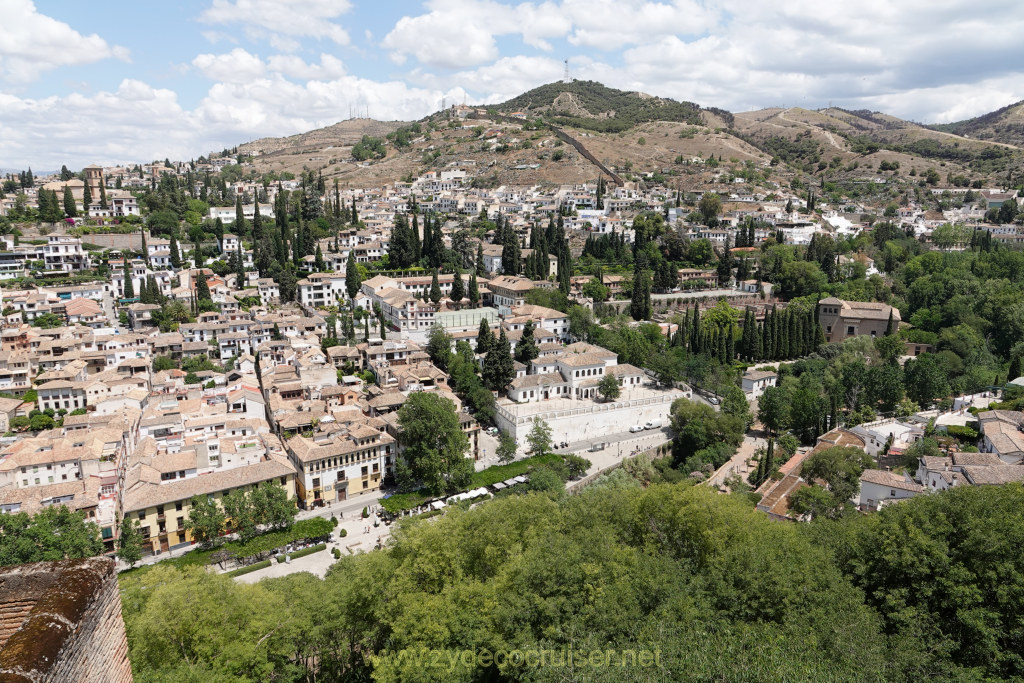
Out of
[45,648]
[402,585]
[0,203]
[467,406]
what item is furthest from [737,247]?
[0,203]

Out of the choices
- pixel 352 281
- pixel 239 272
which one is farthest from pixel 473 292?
pixel 239 272

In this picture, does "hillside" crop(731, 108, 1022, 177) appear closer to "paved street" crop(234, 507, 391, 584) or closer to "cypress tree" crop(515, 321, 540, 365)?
"cypress tree" crop(515, 321, 540, 365)

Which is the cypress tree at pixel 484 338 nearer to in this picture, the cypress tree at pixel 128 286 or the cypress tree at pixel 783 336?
the cypress tree at pixel 783 336

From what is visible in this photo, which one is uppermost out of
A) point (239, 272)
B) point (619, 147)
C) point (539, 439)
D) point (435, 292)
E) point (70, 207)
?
point (619, 147)

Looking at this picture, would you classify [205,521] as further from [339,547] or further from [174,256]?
[174,256]

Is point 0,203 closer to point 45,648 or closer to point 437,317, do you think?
point 437,317

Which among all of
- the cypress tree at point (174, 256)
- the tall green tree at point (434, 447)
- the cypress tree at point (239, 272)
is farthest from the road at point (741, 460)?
the cypress tree at point (174, 256)
